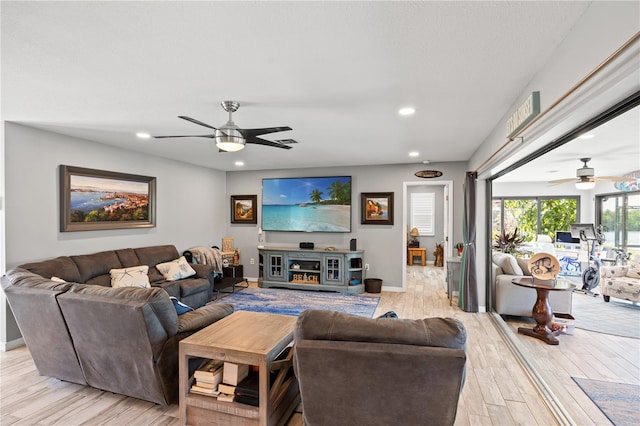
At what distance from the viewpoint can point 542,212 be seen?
317 inches

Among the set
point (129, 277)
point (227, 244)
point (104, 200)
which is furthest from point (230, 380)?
point (227, 244)

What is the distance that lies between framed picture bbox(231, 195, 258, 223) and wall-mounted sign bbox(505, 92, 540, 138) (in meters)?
5.47

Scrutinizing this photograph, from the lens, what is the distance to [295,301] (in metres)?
5.44

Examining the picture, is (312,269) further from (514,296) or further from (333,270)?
(514,296)

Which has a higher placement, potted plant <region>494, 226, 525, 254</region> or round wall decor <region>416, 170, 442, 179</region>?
round wall decor <region>416, 170, 442, 179</region>

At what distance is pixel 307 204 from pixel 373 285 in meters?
2.13

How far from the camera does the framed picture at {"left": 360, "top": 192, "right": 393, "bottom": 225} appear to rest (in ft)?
20.6

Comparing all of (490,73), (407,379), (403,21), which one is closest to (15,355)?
(407,379)

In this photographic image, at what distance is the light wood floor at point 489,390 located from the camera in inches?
89.4

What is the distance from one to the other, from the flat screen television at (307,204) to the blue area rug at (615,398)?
4.31m

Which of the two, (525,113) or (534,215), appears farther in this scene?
(534,215)

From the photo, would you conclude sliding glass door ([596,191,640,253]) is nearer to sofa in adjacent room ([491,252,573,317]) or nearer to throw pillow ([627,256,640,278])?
→ throw pillow ([627,256,640,278])

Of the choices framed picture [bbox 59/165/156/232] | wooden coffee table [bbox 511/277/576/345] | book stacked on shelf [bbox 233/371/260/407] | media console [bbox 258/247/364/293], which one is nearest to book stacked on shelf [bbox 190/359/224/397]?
book stacked on shelf [bbox 233/371/260/407]

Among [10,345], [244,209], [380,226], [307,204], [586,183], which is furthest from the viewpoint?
[244,209]
